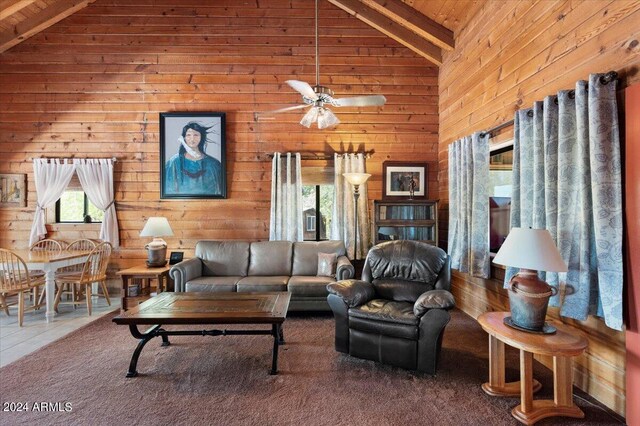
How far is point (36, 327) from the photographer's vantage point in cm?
367

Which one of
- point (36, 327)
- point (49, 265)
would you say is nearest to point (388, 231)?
point (49, 265)

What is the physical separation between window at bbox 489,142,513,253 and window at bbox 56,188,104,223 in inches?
224

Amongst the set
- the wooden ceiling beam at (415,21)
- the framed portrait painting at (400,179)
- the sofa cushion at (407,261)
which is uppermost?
the wooden ceiling beam at (415,21)

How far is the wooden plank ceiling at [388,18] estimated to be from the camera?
427cm

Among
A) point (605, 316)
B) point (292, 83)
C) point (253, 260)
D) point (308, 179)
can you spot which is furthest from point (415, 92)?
point (605, 316)

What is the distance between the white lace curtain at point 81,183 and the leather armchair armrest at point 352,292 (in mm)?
3980

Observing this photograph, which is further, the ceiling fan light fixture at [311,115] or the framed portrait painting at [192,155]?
the framed portrait painting at [192,155]

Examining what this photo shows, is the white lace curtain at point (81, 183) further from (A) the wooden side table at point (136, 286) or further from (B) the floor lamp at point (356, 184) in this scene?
(B) the floor lamp at point (356, 184)

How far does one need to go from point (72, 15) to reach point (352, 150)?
493 centimetres

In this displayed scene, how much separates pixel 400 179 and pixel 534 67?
2.44m

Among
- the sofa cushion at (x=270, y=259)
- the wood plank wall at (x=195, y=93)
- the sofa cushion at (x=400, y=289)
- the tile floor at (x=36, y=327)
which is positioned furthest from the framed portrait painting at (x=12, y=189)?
the sofa cushion at (x=400, y=289)

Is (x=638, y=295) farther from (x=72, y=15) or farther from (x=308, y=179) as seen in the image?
(x=72, y=15)

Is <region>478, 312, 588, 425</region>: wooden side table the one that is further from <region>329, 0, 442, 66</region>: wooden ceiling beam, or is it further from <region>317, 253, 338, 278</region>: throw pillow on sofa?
<region>329, 0, 442, 66</region>: wooden ceiling beam

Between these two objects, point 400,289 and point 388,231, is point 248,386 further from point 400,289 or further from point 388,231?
point 388,231
